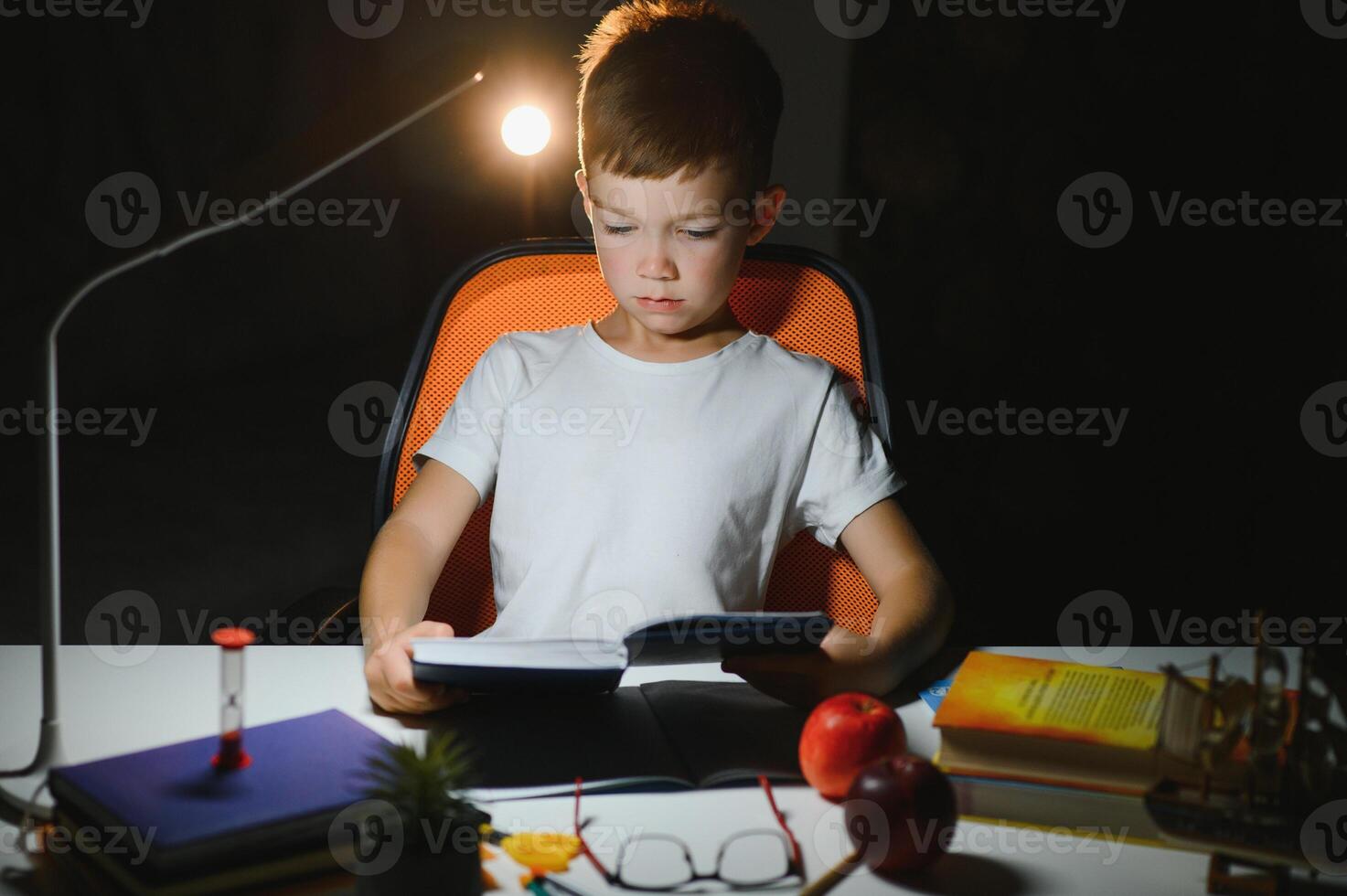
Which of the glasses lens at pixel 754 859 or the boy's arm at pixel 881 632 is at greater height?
the boy's arm at pixel 881 632

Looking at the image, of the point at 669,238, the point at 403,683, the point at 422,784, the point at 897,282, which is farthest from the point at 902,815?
the point at 897,282

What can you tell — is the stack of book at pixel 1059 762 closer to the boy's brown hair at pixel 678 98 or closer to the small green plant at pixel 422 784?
the small green plant at pixel 422 784

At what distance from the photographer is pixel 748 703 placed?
3.76 feet

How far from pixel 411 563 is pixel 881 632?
1.74 ft

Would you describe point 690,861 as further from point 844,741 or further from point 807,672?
point 807,672

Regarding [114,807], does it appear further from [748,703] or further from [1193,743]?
[1193,743]

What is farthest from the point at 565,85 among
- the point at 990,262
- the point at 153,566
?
the point at 153,566

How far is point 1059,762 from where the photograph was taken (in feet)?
2.97

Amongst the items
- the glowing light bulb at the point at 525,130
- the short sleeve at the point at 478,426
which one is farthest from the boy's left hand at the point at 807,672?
the glowing light bulb at the point at 525,130

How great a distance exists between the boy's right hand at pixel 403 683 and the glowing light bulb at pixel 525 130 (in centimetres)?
73

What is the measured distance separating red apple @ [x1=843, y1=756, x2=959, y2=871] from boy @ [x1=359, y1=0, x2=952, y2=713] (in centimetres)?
48

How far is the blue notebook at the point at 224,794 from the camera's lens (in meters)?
0.78

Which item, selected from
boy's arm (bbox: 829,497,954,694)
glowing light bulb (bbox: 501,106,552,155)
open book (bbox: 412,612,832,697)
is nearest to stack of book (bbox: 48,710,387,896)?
open book (bbox: 412,612,832,697)

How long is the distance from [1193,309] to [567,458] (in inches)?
66.8
